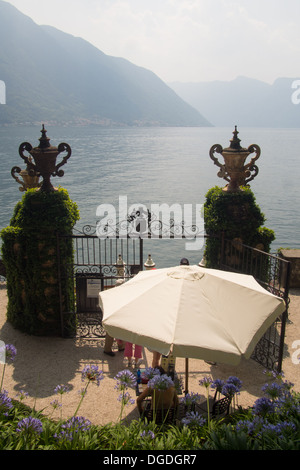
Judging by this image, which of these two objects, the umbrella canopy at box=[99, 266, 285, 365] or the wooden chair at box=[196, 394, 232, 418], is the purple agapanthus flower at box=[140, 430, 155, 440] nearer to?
the umbrella canopy at box=[99, 266, 285, 365]

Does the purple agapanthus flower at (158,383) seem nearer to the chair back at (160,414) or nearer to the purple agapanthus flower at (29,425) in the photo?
the chair back at (160,414)

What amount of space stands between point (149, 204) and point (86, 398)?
50701 mm

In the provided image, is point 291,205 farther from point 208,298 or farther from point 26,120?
point 26,120

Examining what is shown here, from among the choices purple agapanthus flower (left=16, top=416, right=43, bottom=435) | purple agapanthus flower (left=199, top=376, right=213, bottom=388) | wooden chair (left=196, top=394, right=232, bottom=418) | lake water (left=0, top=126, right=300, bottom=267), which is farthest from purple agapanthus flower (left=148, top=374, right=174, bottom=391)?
lake water (left=0, top=126, right=300, bottom=267)

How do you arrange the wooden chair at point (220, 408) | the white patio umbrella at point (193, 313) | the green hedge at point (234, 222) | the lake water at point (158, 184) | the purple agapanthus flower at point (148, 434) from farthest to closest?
the lake water at point (158, 184), the green hedge at point (234, 222), the wooden chair at point (220, 408), the white patio umbrella at point (193, 313), the purple agapanthus flower at point (148, 434)

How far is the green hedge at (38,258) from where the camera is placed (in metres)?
10.8

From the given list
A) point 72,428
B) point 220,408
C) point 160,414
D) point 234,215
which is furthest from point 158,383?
point 234,215

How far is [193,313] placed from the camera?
6.55 m

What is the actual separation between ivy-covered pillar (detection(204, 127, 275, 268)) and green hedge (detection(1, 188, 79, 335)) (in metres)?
3.87

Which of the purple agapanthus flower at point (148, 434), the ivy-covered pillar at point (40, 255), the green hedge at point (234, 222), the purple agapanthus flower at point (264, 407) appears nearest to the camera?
the purple agapanthus flower at point (148, 434)

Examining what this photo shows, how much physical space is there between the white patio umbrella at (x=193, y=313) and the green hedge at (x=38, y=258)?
366cm

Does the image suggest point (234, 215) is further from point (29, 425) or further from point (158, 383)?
point (29, 425)

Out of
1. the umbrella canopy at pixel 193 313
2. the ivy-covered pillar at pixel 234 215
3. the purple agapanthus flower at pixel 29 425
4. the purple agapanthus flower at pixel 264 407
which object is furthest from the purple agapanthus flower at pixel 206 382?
the ivy-covered pillar at pixel 234 215
